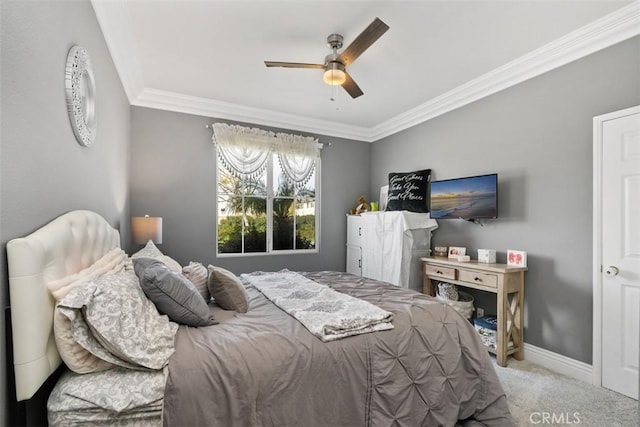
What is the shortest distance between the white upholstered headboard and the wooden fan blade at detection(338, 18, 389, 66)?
204cm

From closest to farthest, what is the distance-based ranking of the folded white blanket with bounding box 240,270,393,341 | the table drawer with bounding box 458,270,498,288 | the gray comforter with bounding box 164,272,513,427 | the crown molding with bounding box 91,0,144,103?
1. the gray comforter with bounding box 164,272,513,427
2. the folded white blanket with bounding box 240,270,393,341
3. the crown molding with bounding box 91,0,144,103
4. the table drawer with bounding box 458,270,498,288

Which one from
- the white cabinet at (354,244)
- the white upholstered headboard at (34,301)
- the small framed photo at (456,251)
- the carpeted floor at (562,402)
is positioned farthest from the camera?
the white cabinet at (354,244)

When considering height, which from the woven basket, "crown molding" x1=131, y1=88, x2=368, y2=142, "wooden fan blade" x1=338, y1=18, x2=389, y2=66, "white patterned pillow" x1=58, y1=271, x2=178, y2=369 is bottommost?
the woven basket

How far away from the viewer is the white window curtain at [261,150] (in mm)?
4066

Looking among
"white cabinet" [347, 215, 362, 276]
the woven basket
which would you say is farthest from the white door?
"white cabinet" [347, 215, 362, 276]

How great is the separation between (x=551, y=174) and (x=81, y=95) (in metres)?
3.55

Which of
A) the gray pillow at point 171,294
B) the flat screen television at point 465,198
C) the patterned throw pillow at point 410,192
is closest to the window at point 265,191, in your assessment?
the patterned throw pillow at point 410,192

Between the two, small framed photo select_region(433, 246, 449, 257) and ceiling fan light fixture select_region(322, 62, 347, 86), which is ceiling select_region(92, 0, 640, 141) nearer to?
ceiling fan light fixture select_region(322, 62, 347, 86)

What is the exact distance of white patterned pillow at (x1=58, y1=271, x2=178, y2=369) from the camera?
1.16 meters

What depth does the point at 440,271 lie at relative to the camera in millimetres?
3344

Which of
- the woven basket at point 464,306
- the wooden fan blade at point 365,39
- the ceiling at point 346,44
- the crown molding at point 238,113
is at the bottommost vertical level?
the woven basket at point 464,306

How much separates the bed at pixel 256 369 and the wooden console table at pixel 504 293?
38.8 inches

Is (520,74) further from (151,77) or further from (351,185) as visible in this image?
(151,77)

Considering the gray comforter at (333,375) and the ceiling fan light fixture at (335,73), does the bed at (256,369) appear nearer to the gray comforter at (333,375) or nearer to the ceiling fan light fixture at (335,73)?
the gray comforter at (333,375)
